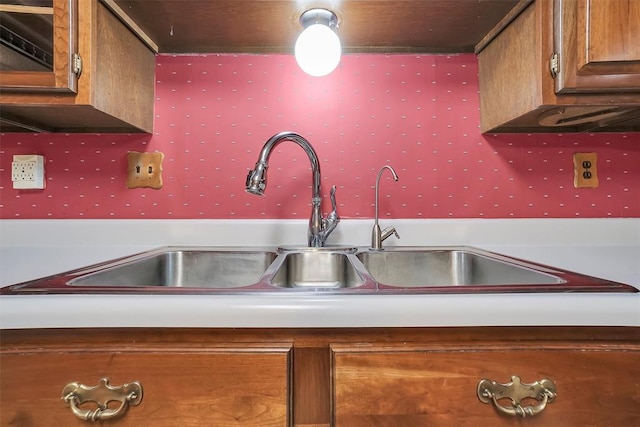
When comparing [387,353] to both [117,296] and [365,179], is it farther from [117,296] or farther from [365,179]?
Answer: [365,179]

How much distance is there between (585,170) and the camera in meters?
1.17

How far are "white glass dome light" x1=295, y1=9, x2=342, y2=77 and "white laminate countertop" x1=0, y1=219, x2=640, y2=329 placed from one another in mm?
497

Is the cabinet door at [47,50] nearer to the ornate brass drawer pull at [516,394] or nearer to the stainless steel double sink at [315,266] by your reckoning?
the stainless steel double sink at [315,266]

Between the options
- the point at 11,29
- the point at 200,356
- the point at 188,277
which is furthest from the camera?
the point at 188,277

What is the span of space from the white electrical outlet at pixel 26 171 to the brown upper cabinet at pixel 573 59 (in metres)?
1.46

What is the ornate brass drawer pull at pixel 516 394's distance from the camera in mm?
558

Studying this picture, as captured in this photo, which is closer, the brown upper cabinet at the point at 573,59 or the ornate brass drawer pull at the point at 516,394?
the ornate brass drawer pull at the point at 516,394

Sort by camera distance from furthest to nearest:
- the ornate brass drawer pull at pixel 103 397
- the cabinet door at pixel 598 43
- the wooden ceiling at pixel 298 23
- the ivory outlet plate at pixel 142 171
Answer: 1. the ivory outlet plate at pixel 142 171
2. the wooden ceiling at pixel 298 23
3. the cabinet door at pixel 598 43
4. the ornate brass drawer pull at pixel 103 397

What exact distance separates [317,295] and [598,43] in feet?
2.81

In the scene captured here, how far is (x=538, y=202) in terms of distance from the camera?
46.6 inches

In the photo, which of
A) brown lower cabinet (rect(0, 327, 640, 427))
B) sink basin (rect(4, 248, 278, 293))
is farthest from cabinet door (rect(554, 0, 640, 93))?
sink basin (rect(4, 248, 278, 293))

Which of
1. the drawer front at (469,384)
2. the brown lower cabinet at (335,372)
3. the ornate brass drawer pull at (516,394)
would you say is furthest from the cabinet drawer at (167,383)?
the ornate brass drawer pull at (516,394)

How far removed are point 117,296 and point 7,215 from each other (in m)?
0.90

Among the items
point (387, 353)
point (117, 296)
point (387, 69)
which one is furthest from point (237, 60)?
point (387, 353)
